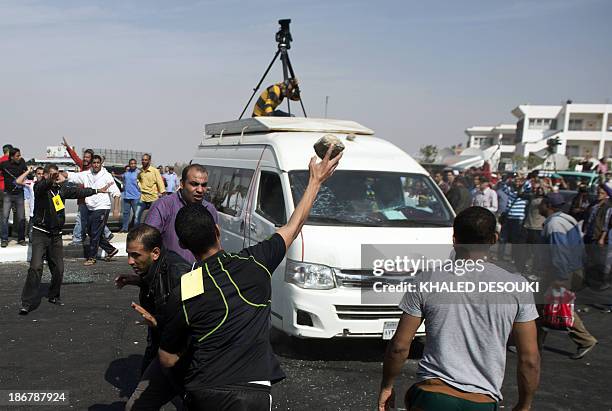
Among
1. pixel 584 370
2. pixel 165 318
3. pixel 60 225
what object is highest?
pixel 165 318

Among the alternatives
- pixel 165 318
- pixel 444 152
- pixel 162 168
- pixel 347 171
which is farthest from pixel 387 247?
pixel 444 152

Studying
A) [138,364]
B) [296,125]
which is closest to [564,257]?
[296,125]

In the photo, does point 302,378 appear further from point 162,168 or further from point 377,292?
point 162,168

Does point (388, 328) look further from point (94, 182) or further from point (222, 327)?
point (94, 182)

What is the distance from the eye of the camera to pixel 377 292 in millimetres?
5574

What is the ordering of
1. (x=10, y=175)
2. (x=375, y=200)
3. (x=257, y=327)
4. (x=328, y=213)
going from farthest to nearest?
(x=10, y=175)
(x=375, y=200)
(x=328, y=213)
(x=257, y=327)

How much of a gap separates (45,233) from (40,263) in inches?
15.8

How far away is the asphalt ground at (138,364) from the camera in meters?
4.98

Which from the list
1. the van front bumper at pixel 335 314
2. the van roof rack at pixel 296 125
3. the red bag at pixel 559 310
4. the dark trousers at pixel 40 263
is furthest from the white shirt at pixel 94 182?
the red bag at pixel 559 310

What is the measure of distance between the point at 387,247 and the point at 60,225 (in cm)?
458

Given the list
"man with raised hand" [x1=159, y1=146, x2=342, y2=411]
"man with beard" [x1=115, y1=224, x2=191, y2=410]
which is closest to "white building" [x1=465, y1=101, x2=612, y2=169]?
"man with beard" [x1=115, y1=224, x2=191, y2=410]

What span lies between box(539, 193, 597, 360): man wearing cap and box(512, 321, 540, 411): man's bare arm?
3359 millimetres

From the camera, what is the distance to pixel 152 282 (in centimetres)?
345

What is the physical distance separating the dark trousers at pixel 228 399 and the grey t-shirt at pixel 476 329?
876 millimetres
